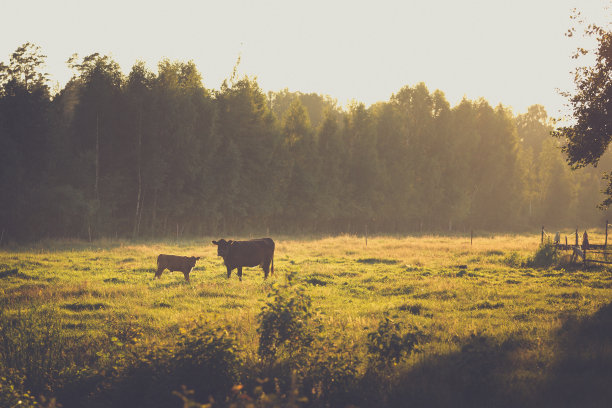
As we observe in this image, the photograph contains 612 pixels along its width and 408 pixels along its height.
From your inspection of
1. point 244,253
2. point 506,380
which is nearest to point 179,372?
point 506,380

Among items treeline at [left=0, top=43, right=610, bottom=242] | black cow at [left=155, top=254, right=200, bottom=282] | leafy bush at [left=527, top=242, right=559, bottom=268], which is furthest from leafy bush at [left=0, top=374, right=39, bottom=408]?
treeline at [left=0, top=43, right=610, bottom=242]

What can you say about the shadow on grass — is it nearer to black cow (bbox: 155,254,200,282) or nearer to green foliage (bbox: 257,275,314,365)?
green foliage (bbox: 257,275,314,365)

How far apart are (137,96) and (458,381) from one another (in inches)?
1516

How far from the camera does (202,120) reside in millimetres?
43438

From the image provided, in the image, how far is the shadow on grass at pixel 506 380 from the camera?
19.7ft

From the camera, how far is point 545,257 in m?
20.0

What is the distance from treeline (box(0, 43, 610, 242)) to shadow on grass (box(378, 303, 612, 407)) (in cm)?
3319

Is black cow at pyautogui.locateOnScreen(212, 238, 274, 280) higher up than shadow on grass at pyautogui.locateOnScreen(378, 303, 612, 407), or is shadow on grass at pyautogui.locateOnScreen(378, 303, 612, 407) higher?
black cow at pyautogui.locateOnScreen(212, 238, 274, 280)

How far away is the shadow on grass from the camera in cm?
602

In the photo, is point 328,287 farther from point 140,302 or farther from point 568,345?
point 568,345

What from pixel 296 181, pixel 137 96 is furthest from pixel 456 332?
pixel 296 181

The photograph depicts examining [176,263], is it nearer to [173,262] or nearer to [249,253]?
[173,262]

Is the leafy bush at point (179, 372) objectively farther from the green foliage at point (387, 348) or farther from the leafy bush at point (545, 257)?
the leafy bush at point (545, 257)

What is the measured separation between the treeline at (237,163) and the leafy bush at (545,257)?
29974 mm
